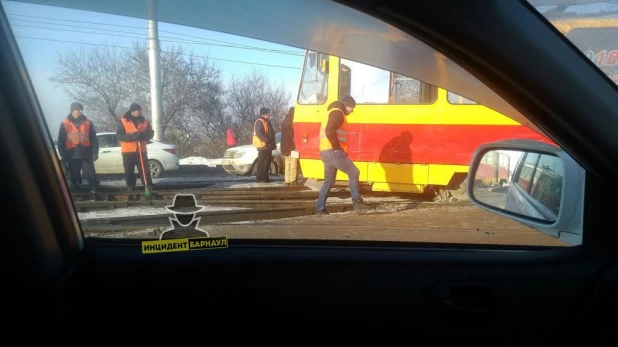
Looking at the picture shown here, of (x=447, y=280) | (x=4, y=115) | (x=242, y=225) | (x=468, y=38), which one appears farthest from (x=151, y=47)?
(x=447, y=280)

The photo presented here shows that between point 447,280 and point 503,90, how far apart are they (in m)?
0.91

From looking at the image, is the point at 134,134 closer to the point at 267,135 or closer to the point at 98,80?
the point at 98,80

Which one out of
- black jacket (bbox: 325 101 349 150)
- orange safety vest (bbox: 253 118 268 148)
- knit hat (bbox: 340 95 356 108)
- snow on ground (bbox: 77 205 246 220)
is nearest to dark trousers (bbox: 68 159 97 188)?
snow on ground (bbox: 77 205 246 220)

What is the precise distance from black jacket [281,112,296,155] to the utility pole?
3.52 ft

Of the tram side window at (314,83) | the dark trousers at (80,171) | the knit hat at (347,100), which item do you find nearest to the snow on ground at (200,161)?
the dark trousers at (80,171)

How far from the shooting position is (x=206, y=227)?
252cm

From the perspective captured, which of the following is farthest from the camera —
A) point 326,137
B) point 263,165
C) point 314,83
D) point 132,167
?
point 326,137

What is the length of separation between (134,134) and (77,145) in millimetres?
262

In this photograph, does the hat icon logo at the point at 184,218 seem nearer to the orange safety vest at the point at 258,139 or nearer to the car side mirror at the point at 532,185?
the orange safety vest at the point at 258,139

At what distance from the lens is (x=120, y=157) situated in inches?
99.1

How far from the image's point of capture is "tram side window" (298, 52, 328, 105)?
3.20m

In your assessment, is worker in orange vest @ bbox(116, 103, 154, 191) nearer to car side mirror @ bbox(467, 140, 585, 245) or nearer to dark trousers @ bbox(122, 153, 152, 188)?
dark trousers @ bbox(122, 153, 152, 188)

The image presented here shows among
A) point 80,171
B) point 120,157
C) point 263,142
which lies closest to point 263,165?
point 263,142

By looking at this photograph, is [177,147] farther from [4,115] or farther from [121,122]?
[4,115]
